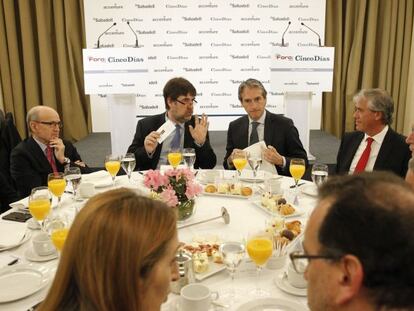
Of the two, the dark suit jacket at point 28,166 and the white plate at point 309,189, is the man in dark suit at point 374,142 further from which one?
the dark suit jacket at point 28,166

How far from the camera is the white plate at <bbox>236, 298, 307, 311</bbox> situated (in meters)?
1.39

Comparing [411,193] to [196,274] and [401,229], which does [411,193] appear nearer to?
[401,229]

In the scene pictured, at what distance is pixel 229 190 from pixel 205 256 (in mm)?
940

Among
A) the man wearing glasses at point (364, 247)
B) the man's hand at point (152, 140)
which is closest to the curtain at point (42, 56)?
the man's hand at point (152, 140)

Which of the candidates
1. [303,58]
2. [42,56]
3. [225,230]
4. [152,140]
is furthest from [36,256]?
[42,56]

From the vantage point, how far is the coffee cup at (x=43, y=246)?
1.80 m

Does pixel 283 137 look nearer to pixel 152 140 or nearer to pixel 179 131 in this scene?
pixel 179 131

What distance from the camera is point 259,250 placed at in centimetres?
155

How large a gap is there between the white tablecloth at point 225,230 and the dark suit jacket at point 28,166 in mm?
694

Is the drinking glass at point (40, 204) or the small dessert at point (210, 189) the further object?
the small dessert at point (210, 189)

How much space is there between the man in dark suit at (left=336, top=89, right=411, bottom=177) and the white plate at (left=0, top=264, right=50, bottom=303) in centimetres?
226

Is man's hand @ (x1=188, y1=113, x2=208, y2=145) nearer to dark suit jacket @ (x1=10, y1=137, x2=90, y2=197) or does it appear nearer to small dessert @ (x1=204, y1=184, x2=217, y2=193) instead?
small dessert @ (x1=204, y1=184, x2=217, y2=193)

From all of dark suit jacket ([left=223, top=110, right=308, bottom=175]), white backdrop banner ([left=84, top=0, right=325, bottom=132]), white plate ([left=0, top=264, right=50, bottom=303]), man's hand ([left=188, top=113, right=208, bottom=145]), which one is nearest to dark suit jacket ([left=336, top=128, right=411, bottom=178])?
dark suit jacket ([left=223, top=110, right=308, bottom=175])

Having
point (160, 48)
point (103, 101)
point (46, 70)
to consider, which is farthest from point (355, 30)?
point (46, 70)
